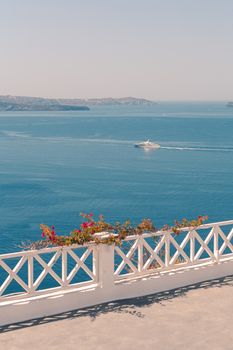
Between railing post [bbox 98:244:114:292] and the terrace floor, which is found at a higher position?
railing post [bbox 98:244:114:292]

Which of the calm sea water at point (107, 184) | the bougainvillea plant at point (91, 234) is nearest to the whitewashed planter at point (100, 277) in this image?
the bougainvillea plant at point (91, 234)

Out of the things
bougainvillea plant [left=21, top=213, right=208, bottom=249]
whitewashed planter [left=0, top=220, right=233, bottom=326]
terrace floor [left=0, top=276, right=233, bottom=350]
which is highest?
bougainvillea plant [left=21, top=213, right=208, bottom=249]

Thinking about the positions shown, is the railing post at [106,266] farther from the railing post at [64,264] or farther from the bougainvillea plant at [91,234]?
the railing post at [64,264]

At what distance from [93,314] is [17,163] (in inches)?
2935

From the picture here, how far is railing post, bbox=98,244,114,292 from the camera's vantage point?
957 cm

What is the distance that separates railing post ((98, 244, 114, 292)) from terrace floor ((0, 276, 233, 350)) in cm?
35

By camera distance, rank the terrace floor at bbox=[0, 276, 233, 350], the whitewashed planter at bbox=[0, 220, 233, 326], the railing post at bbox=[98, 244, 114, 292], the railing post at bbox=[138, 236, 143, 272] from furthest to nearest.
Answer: the railing post at bbox=[138, 236, 143, 272], the railing post at bbox=[98, 244, 114, 292], the whitewashed planter at bbox=[0, 220, 233, 326], the terrace floor at bbox=[0, 276, 233, 350]

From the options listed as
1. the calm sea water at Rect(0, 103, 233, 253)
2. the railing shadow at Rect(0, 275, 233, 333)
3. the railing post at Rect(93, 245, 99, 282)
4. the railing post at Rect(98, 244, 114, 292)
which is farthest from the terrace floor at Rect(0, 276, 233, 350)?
the calm sea water at Rect(0, 103, 233, 253)

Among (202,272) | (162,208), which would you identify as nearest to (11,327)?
(202,272)

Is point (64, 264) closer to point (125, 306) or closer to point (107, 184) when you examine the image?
point (125, 306)

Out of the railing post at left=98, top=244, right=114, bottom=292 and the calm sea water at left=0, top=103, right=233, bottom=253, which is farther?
the calm sea water at left=0, top=103, right=233, bottom=253

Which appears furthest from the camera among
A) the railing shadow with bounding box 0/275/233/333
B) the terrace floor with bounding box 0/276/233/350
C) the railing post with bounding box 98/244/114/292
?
the railing post with bounding box 98/244/114/292

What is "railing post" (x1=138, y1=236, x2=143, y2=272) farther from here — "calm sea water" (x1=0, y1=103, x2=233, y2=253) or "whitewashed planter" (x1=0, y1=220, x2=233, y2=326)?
"calm sea water" (x1=0, y1=103, x2=233, y2=253)

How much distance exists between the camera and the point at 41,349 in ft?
24.5
